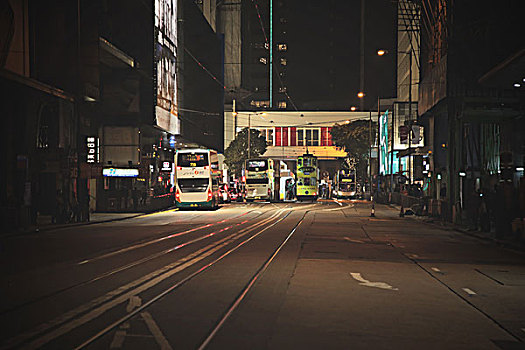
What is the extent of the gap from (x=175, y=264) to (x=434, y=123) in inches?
1285

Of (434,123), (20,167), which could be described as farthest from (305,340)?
(434,123)

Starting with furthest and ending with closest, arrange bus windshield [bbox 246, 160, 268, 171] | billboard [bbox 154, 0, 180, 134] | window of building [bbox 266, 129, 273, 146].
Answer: window of building [bbox 266, 129, 273, 146] < bus windshield [bbox 246, 160, 268, 171] < billboard [bbox 154, 0, 180, 134]

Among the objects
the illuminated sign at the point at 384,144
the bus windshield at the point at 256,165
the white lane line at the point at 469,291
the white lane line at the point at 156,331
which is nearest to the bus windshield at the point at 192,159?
the bus windshield at the point at 256,165

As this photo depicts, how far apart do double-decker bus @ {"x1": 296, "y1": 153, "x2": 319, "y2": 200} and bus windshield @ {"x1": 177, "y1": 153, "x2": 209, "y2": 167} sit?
24.7m

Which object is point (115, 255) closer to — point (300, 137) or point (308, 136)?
point (300, 137)

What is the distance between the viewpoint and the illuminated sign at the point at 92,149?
1604 inches

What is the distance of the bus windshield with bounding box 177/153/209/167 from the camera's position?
158ft

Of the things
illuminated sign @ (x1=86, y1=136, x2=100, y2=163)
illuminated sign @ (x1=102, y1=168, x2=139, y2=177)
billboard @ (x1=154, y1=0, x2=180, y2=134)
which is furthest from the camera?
billboard @ (x1=154, y1=0, x2=180, y2=134)

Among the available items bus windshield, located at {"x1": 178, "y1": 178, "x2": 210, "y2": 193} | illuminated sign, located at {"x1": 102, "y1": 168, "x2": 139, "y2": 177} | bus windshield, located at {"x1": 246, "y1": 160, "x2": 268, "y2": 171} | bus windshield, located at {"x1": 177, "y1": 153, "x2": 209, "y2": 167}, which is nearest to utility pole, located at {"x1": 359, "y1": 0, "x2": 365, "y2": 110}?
bus windshield, located at {"x1": 246, "y1": 160, "x2": 268, "y2": 171}

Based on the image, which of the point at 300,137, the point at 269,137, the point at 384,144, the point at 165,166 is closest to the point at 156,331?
the point at 165,166

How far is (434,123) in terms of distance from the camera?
147 ft

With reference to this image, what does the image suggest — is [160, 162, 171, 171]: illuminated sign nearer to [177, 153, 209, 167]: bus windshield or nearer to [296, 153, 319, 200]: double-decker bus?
[177, 153, 209, 167]: bus windshield

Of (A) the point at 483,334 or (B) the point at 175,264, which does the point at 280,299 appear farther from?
(B) the point at 175,264

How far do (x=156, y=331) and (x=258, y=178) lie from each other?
5583 cm
